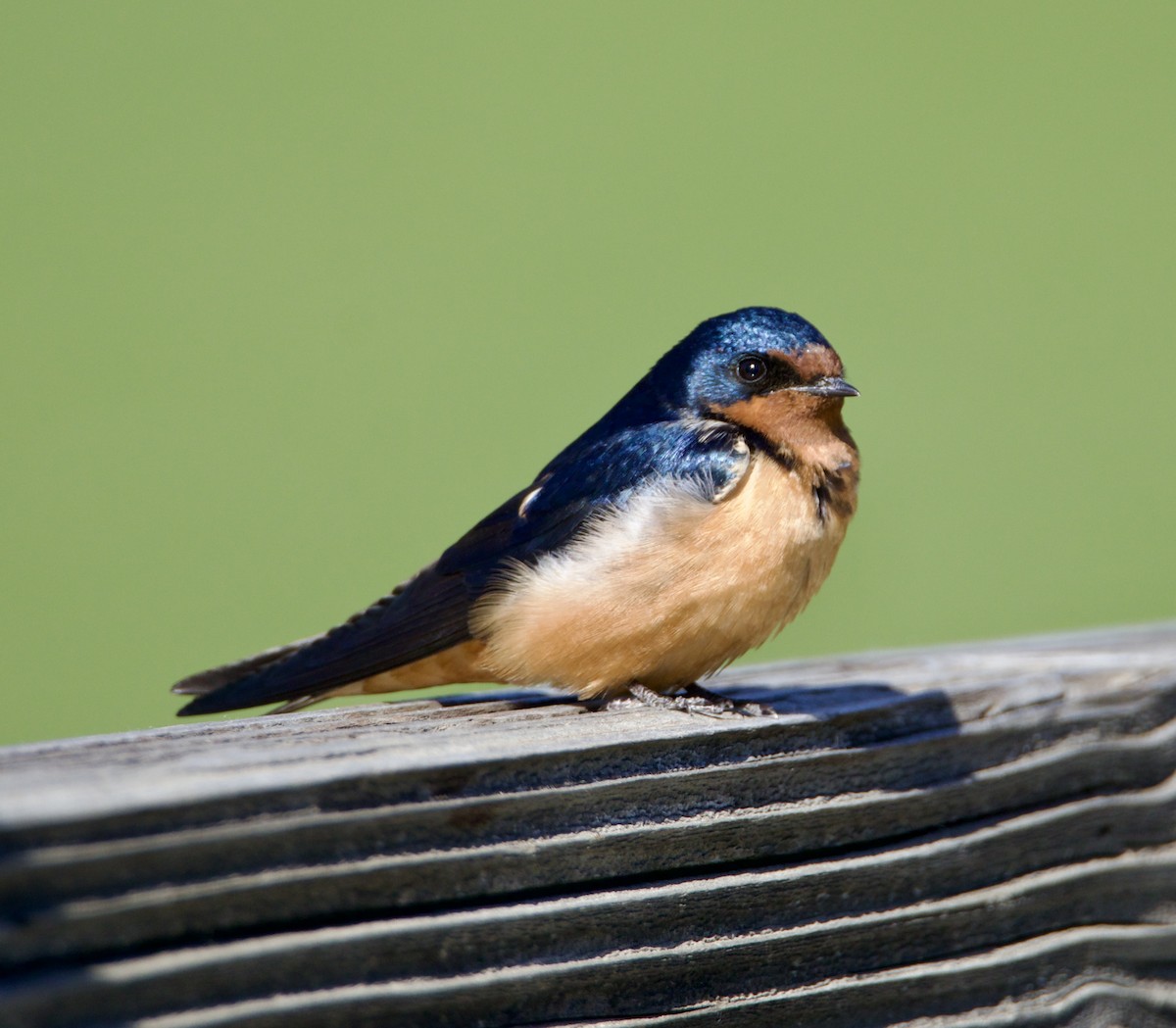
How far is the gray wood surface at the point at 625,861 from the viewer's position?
50.0 inches

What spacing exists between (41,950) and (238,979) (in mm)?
185

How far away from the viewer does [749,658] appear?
6918 mm

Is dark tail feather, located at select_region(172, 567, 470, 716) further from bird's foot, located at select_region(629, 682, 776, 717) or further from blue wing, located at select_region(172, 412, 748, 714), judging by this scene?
bird's foot, located at select_region(629, 682, 776, 717)

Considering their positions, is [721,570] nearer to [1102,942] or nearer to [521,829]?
[1102,942]

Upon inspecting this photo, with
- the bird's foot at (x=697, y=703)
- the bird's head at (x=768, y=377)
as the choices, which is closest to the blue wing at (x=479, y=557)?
the bird's head at (x=768, y=377)

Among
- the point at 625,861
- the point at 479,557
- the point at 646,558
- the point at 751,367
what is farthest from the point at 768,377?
the point at 625,861

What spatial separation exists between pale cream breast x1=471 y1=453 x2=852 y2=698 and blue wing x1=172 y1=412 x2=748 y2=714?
0.05m

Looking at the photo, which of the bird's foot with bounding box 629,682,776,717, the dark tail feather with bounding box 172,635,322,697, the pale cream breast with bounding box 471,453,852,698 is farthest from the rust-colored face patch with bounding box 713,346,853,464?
the dark tail feather with bounding box 172,635,322,697

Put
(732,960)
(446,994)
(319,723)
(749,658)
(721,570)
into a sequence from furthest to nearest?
(749,658) < (721,570) < (319,723) < (732,960) < (446,994)

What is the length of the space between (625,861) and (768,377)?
152 centimetres

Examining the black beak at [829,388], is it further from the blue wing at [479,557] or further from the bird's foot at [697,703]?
the bird's foot at [697,703]

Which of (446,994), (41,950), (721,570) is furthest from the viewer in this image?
(721,570)

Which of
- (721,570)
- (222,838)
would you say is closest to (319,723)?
(222,838)

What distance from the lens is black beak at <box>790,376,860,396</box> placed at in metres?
2.94
